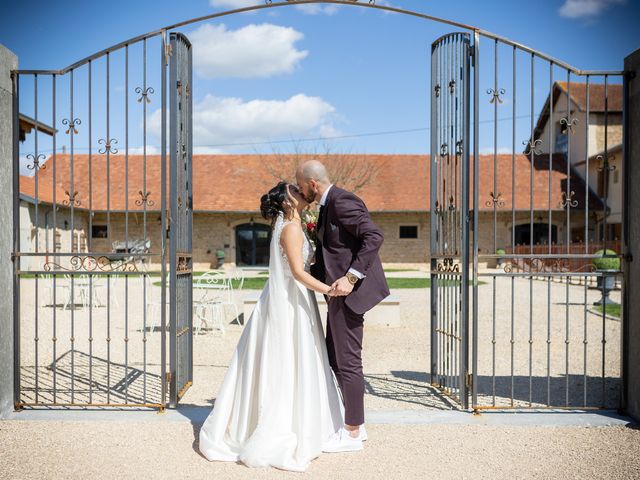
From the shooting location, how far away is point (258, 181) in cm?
2797

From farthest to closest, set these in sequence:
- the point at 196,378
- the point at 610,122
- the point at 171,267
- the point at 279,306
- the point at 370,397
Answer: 1. the point at 610,122
2. the point at 196,378
3. the point at 370,397
4. the point at 171,267
5. the point at 279,306

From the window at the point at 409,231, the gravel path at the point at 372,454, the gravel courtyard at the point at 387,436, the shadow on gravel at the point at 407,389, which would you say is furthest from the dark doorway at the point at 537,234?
the gravel path at the point at 372,454

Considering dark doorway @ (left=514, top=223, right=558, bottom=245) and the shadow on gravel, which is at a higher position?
dark doorway @ (left=514, top=223, right=558, bottom=245)

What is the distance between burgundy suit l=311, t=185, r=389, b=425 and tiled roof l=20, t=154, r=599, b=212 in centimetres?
2183

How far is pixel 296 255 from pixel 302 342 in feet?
1.78

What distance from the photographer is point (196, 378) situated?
20.4ft

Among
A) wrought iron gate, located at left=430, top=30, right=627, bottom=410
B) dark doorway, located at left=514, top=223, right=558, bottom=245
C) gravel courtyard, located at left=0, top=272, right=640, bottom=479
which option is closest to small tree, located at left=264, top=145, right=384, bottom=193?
dark doorway, located at left=514, top=223, right=558, bottom=245

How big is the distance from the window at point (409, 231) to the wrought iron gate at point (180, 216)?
2219cm

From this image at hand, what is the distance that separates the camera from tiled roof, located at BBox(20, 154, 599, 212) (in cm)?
2656

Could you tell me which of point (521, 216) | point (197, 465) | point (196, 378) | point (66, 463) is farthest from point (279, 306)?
point (521, 216)

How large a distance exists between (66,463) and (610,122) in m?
27.2

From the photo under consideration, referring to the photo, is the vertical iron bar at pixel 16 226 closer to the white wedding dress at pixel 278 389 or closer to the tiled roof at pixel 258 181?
the white wedding dress at pixel 278 389

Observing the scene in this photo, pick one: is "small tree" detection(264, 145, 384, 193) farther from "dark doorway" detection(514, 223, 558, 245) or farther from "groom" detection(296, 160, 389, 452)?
"groom" detection(296, 160, 389, 452)

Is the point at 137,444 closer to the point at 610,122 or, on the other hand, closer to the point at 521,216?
the point at 521,216
